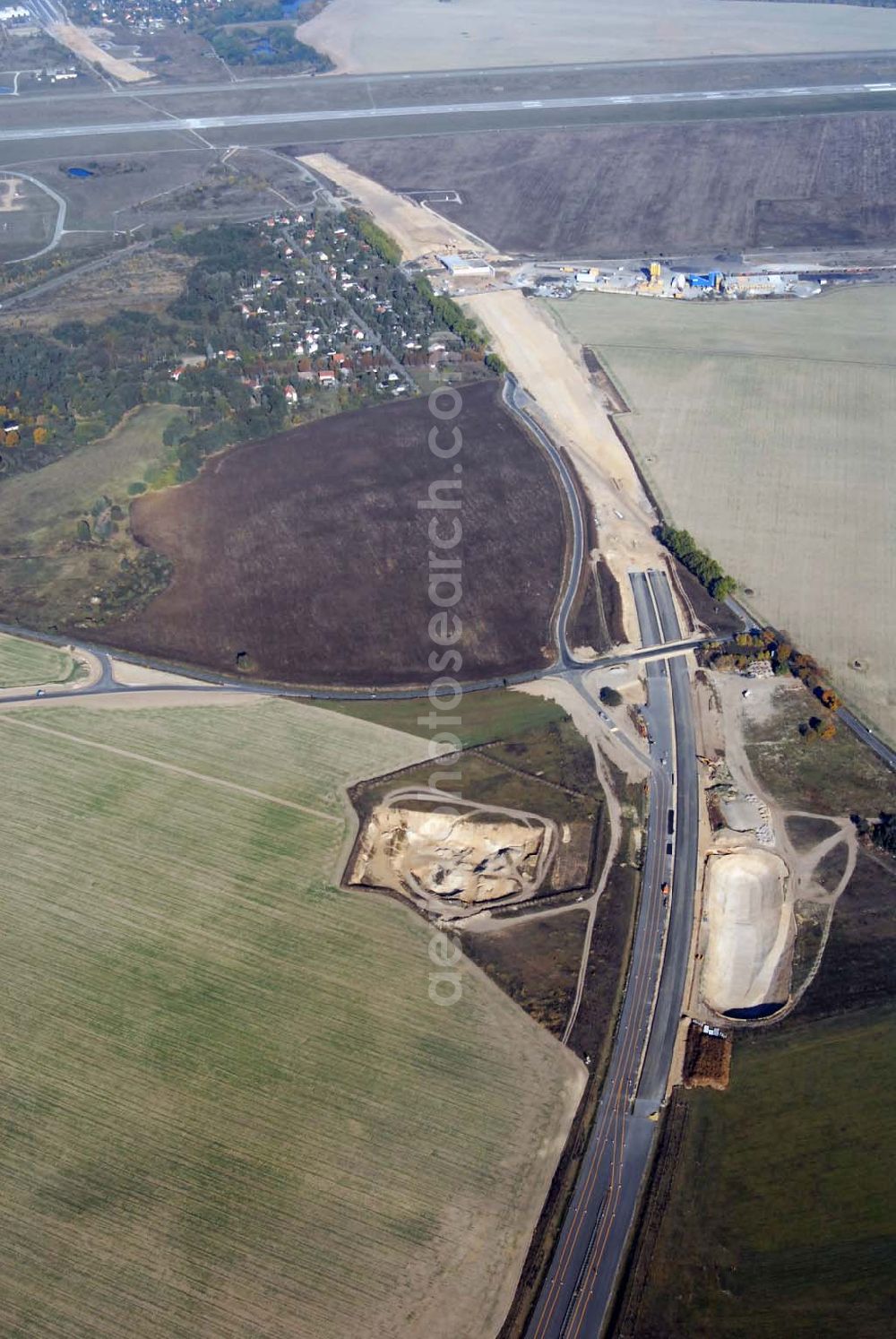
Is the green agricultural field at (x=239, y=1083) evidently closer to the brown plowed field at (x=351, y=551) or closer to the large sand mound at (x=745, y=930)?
the large sand mound at (x=745, y=930)

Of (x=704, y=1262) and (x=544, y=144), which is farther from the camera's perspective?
(x=544, y=144)

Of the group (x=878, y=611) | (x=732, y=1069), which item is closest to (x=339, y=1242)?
(x=732, y=1069)

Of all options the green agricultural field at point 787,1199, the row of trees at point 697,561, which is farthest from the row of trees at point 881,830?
the row of trees at point 697,561

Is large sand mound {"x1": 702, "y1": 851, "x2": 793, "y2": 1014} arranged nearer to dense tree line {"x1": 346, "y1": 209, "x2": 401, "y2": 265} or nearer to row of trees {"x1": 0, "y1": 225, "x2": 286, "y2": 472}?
row of trees {"x1": 0, "y1": 225, "x2": 286, "y2": 472}

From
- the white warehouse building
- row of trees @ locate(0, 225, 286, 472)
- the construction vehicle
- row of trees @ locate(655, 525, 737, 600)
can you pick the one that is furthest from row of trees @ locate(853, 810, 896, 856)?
the white warehouse building

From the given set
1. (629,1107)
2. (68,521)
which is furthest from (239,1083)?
(68,521)

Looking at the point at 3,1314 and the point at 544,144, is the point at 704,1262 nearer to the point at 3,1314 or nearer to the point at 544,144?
the point at 3,1314
